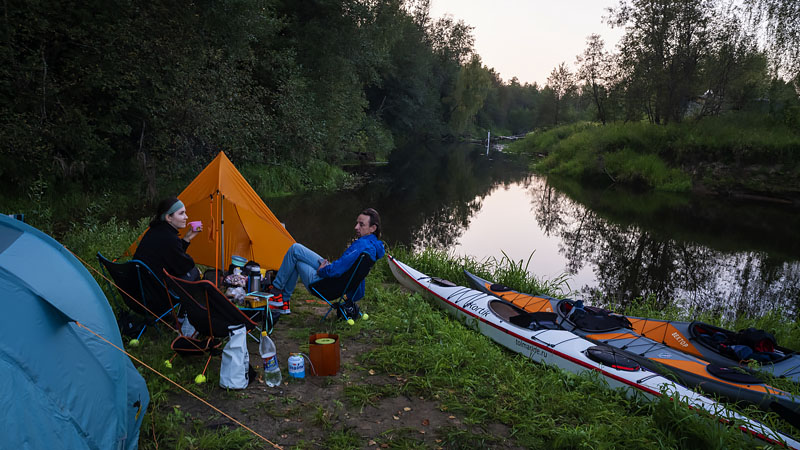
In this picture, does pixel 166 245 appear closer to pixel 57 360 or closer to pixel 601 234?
pixel 57 360

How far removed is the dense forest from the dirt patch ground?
6.88m

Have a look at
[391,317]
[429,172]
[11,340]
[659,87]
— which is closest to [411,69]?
[429,172]

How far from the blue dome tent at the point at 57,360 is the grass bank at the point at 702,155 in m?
20.1

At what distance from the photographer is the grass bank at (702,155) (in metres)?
16.7

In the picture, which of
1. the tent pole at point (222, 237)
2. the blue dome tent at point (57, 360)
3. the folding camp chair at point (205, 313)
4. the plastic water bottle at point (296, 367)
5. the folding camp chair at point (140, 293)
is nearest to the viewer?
the blue dome tent at point (57, 360)

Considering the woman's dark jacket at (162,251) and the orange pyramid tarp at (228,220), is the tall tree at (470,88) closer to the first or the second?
the orange pyramid tarp at (228,220)

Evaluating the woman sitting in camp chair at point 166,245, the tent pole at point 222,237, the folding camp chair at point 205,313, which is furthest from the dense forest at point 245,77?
the folding camp chair at point 205,313

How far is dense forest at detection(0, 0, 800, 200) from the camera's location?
8328 mm

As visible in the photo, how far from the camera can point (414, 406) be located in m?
3.45

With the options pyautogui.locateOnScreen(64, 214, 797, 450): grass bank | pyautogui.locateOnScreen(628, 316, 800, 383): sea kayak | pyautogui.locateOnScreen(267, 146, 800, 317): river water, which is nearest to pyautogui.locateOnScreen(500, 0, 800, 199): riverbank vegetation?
pyautogui.locateOnScreen(267, 146, 800, 317): river water

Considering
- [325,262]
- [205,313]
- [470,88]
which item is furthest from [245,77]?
[470,88]

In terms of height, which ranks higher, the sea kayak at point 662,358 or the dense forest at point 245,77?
the dense forest at point 245,77

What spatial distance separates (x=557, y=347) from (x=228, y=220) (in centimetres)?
407

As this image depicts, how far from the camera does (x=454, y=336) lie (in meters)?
4.70
